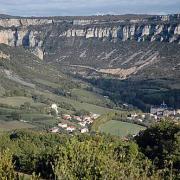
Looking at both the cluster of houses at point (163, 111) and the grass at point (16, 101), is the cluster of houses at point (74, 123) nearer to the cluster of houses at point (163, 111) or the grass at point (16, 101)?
the grass at point (16, 101)

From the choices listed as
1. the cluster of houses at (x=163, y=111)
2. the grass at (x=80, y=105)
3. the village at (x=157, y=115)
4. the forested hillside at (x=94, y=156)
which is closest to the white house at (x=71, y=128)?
the village at (x=157, y=115)

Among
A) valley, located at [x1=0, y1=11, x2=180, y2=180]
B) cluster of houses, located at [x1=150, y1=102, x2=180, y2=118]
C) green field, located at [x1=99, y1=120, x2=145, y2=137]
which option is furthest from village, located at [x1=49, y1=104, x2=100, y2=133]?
cluster of houses, located at [x1=150, y1=102, x2=180, y2=118]

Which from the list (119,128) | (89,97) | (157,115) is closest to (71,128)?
(119,128)

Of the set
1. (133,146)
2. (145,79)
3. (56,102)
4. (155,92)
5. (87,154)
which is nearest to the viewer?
(87,154)

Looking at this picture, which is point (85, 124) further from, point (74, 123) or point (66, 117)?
point (66, 117)

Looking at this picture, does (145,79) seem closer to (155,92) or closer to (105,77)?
(105,77)

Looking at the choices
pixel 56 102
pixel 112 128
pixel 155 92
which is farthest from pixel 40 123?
pixel 155 92

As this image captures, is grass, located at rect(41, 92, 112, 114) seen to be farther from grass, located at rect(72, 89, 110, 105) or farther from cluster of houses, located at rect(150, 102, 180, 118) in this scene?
cluster of houses, located at rect(150, 102, 180, 118)
